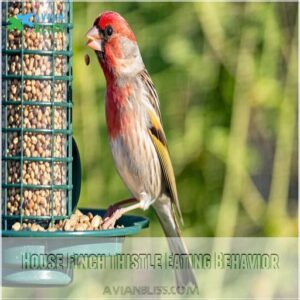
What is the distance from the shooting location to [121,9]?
6.30 meters

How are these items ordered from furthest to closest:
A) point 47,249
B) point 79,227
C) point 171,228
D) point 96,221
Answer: point 171,228 → point 96,221 → point 79,227 → point 47,249

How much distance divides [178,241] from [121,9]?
1581mm

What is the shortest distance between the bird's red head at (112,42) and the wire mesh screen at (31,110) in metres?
0.20

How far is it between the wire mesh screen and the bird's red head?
0.20m

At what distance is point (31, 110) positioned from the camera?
475 cm

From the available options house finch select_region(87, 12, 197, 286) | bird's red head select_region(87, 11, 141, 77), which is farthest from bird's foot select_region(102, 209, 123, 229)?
bird's red head select_region(87, 11, 141, 77)

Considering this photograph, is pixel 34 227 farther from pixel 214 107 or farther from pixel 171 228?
pixel 214 107

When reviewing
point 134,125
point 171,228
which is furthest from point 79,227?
point 171,228

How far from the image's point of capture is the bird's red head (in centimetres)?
495

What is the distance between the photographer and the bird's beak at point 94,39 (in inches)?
193

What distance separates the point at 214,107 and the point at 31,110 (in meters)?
1.73

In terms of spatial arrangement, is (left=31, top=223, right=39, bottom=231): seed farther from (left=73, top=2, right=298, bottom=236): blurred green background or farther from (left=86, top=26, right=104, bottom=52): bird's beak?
(left=73, top=2, right=298, bottom=236): blurred green background

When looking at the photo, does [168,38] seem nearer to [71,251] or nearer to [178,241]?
[178,241]

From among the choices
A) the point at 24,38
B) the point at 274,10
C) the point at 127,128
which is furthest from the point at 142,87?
the point at 274,10
